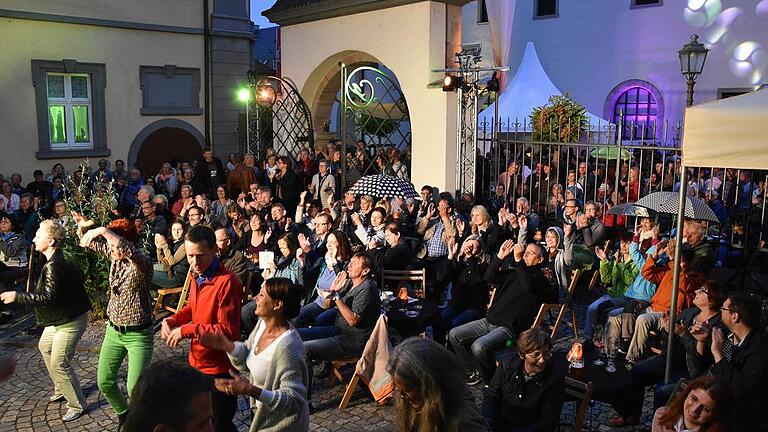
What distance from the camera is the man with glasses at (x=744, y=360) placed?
3.97m

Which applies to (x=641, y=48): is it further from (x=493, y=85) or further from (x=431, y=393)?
(x=431, y=393)

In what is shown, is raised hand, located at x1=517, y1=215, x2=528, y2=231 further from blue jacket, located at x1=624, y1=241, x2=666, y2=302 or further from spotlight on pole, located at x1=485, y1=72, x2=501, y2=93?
spotlight on pole, located at x1=485, y1=72, x2=501, y2=93

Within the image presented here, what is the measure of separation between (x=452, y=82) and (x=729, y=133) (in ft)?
22.9

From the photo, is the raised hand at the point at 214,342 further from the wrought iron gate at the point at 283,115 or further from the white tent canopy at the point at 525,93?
the white tent canopy at the point at 525,93

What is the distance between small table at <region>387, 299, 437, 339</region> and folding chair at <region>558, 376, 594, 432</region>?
1848mm

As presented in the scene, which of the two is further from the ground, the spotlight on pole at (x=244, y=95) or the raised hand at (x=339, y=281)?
the spotlight on pole at (x=244, y=95)

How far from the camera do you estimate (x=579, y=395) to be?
4.48 m

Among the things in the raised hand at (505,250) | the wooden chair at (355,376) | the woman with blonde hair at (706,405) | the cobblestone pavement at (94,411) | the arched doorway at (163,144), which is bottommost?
the cobblestone pavement at (94,411)

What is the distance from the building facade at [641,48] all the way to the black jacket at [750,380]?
15.7 m

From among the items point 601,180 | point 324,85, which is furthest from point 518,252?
point 324,85

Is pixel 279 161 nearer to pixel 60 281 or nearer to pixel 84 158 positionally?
pixel 84 158

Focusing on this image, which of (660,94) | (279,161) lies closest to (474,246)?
(279,161)

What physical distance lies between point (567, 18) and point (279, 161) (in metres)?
13.8

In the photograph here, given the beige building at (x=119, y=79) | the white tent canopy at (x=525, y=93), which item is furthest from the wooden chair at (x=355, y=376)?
the beige building at (x=119, y=79)
